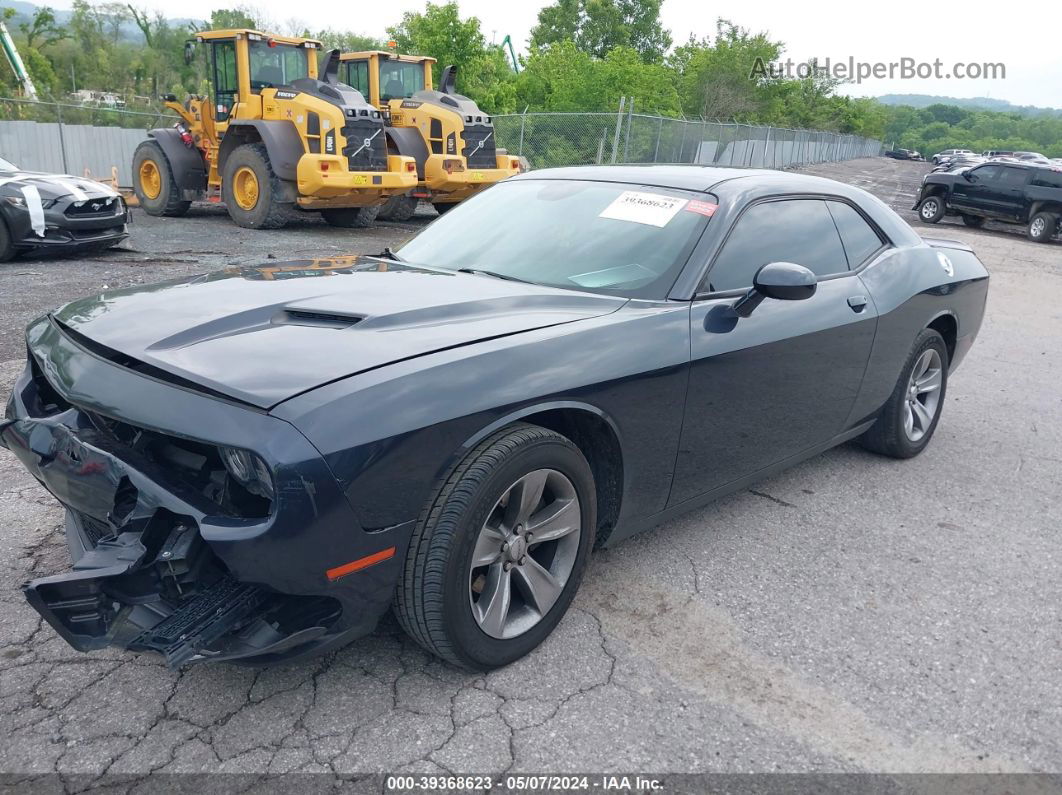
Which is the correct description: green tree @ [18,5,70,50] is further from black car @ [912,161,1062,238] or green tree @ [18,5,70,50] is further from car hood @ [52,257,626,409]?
car hood @ [52,257,626,409]

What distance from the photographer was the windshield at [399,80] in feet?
48.7

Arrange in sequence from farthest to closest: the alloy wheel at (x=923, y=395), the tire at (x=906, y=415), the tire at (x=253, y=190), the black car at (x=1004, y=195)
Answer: the black car at (x=1004, y=195) < the tire at (x=253, y=190) < the alloy wheel at (x=923, y=395) < the tire at (x=906, y=415)

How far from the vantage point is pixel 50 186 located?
29.1ft

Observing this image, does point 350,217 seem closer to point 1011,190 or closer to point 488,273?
point 488,273

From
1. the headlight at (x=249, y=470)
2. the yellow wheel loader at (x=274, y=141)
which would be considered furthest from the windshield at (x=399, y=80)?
the headlight at (x=249, y=470)

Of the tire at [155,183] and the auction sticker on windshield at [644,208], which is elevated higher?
the auction sticker on windshield at [644,208]

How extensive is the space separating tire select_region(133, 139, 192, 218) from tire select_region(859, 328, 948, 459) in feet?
40.1

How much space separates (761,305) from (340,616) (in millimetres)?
2024

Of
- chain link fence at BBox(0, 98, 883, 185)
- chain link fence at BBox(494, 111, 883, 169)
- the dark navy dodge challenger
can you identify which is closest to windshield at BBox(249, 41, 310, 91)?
chain link fence at BBox(494, 111, 883, 169)

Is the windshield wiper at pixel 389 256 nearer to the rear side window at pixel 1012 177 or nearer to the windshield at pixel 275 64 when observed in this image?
the windshield at pixel 275 64

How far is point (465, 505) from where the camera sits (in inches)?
89.4

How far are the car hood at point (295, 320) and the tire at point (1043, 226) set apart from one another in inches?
789

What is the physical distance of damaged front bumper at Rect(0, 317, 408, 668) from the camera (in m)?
2.00

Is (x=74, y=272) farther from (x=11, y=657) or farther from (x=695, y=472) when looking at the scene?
(x=695, y=472)
